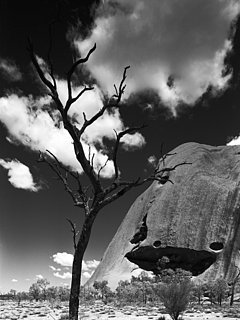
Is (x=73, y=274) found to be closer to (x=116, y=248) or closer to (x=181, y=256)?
(x=181, y=256)

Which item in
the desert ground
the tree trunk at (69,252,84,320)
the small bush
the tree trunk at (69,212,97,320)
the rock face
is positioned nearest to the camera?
the tree trunk at (69,252,84,320)

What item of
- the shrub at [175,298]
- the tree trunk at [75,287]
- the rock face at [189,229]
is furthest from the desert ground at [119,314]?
the rock face at [189,229]

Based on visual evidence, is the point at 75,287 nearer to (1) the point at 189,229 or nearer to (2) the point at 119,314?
(2) the point at 119,314

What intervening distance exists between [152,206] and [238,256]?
18.4 metres

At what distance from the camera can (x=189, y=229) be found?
5338 centimetres

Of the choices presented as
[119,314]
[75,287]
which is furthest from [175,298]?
[75,287]

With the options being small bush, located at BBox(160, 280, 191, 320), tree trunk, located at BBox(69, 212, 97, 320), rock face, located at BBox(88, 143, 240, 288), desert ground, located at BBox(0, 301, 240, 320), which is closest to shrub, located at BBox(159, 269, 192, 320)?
small bush, located at BBox(160, 280, 191, 320)

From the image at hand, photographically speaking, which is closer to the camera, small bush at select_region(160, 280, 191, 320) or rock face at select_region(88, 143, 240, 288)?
small bush at select_region(160, 280, 191, 320)

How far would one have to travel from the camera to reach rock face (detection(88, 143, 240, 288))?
51.0 meters

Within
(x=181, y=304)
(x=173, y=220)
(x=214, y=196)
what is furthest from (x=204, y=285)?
(x=181, y=304)

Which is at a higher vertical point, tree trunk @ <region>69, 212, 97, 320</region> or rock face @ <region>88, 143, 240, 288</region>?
rock face @ <region>88, 143, 240, 288</region>

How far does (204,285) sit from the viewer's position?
43.9 metres

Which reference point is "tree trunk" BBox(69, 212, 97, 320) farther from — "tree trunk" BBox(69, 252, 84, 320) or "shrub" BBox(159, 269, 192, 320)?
"shrub" BBox(159, 269, 192, 320)

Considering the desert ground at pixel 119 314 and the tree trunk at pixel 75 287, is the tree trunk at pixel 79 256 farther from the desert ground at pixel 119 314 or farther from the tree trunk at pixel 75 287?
the desert ground at pixel 119 314
